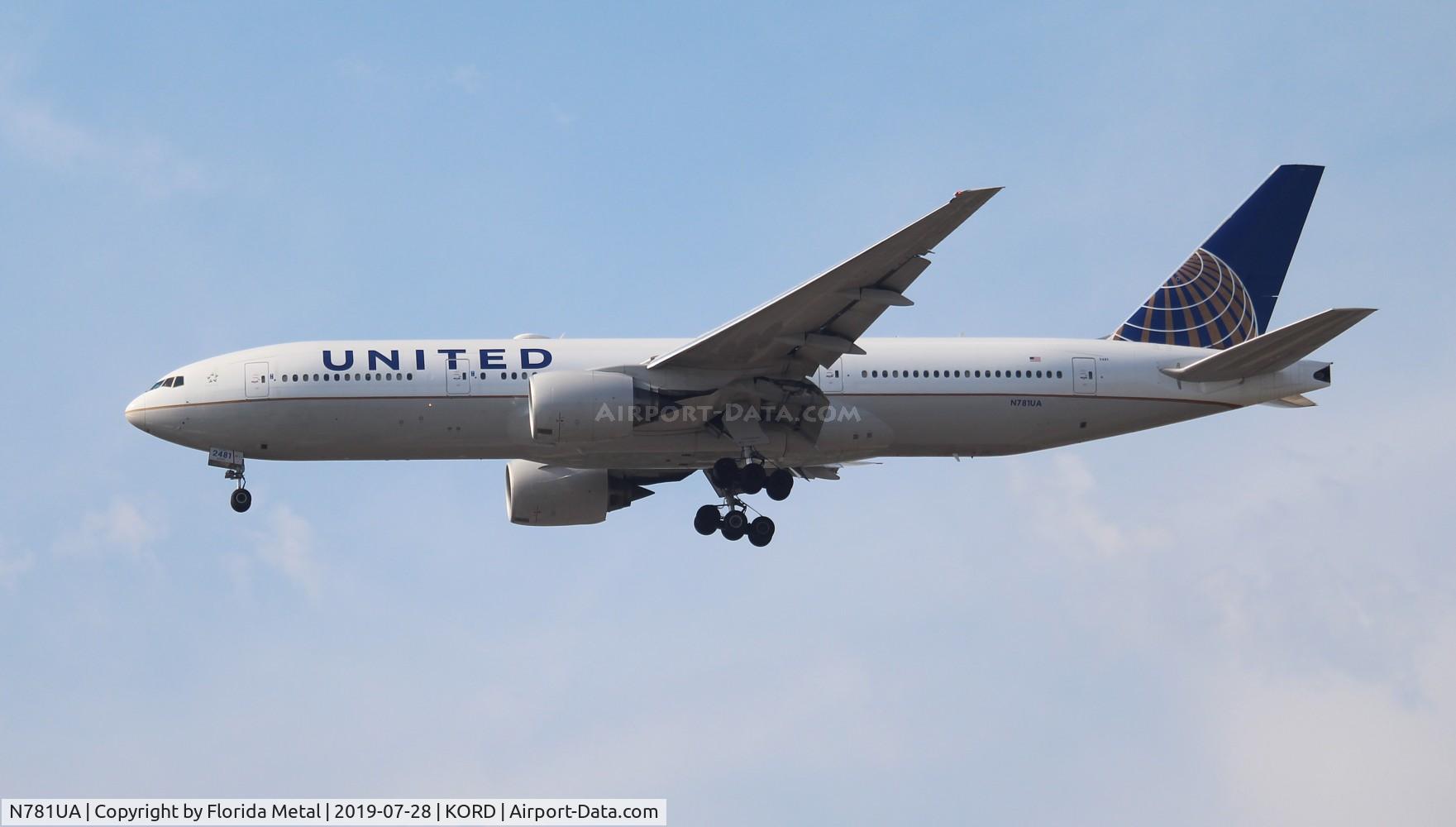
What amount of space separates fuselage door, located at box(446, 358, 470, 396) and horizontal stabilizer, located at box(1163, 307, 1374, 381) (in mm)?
12478

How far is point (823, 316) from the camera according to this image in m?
27.1

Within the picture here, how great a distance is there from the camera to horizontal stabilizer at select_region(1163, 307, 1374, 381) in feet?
89.1

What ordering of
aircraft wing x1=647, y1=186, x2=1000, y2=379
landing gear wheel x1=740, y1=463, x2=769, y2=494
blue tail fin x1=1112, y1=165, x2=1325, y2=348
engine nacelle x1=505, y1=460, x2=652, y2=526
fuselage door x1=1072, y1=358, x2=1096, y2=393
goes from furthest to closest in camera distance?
engine nacelle x1=505, y1=460, x2=652, y2=526 < blue tail fin x1=1112, y1=165, x2=1325, y2=348 < fuselage door x1=1072, y1=358, x2=1096, y2=393 < landing gear wheel x1=740, y1=463, x2=769, y2=494 < aircraft wing x1=647, y1=186, x2=1000, y2=379

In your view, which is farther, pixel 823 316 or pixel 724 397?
pixel 724 397

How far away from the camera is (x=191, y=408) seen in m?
29.3

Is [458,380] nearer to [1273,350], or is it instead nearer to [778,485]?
[778,485]

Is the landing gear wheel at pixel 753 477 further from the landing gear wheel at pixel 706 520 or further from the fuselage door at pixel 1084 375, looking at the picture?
the fuselage door at pixel 1084 375

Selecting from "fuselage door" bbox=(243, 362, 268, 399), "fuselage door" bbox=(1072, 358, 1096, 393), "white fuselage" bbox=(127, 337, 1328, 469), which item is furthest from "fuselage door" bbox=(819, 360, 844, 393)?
"fuselage door" bbox=(243, 362, 268, 399)

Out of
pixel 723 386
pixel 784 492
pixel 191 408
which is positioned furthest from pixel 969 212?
pixel 191 408

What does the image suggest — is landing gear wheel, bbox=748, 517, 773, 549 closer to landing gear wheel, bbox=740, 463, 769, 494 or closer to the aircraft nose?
landing gear wheel, bbox=740, 463, 769, 494

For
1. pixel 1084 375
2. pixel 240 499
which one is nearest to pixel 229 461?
pixel 240 499

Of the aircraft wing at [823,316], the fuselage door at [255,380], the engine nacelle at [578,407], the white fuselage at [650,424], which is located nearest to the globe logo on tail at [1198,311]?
the white fuselage at [650,424]

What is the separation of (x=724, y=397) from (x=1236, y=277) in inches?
425

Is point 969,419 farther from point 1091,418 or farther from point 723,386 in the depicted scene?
point 723,386
